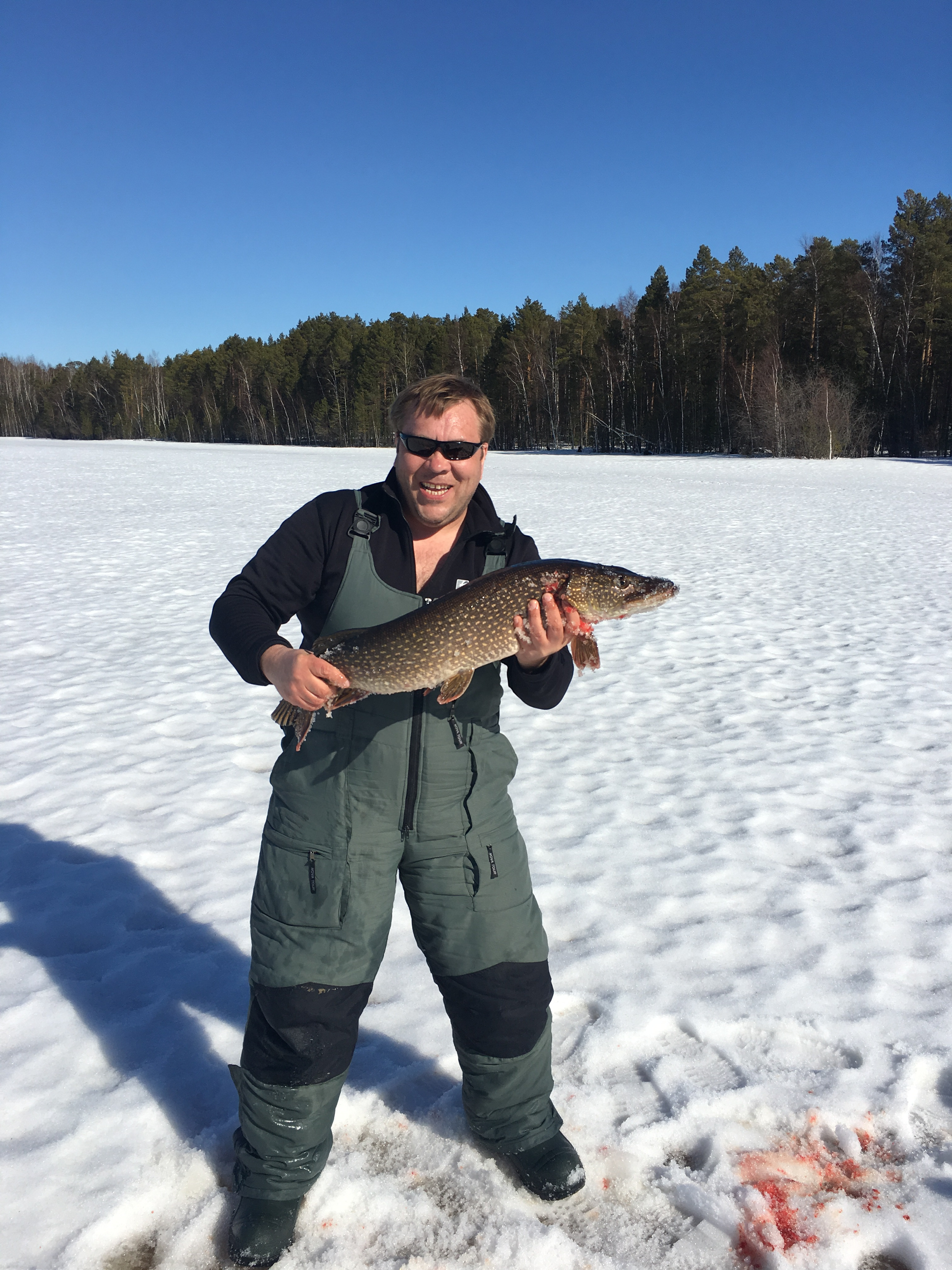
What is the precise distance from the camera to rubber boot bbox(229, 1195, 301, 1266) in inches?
78.2

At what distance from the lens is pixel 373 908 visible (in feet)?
6.93

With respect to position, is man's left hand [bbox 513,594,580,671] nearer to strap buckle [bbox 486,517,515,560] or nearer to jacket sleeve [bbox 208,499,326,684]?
strap buckle [bbox 486,517,515,560]

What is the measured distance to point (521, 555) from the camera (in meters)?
2.42

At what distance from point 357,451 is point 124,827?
50993mm

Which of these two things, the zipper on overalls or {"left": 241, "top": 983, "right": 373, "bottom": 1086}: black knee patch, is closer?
{"left": 241, "top": 983, "right": 373, "bottom": 1086}: black knee patch

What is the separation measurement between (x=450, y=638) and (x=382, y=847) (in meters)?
0.59

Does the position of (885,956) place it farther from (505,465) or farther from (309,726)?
(505,465)

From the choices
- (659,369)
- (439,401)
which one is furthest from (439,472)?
(659,369)

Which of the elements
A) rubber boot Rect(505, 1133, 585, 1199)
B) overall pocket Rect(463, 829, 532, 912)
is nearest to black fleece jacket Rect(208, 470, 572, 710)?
overall pocket Rect(463, 829, 532, 912)

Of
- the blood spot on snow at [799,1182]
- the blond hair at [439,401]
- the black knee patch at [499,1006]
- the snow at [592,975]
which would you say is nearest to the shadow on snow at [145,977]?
the snow at [592,975]

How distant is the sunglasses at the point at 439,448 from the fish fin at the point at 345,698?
697 mm

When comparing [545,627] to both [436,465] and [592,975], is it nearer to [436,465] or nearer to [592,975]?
[436,465]

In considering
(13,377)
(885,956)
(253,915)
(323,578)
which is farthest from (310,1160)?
(13,377)

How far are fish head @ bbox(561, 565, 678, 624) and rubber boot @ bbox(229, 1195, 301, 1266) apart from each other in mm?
1781
